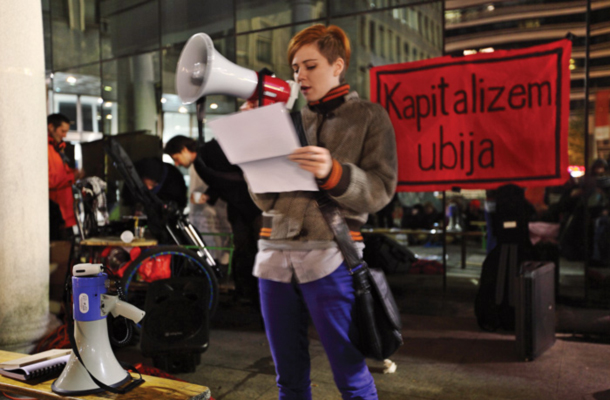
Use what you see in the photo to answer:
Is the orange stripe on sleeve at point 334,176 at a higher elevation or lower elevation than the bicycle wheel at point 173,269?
higher

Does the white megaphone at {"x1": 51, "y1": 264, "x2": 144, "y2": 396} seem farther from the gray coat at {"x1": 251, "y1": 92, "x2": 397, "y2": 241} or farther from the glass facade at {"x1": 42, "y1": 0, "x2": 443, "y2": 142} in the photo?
the glass facade at {"x1": 42, "y1": 0, "x2": 443, "y2": 142}

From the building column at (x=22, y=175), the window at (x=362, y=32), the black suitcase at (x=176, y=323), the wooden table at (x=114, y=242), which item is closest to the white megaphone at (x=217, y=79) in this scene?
the black suitcase at (x=176, y=323)

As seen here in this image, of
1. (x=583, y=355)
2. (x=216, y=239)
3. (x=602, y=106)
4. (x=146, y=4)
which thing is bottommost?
(x=583, y=355)

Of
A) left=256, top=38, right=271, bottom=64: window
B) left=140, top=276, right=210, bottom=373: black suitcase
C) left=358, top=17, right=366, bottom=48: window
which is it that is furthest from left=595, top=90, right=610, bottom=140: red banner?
left=140, top=276, right=210, bottom=373: black suitcase

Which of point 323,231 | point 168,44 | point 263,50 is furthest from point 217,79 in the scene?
point 168,44

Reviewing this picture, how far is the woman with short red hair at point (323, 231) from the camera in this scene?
73.7 inches

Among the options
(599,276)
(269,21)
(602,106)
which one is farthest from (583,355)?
(269,21)

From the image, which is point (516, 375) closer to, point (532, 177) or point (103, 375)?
point (532, 177)

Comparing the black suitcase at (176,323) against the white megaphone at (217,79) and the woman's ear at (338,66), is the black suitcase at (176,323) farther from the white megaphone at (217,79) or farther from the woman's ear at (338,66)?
the woman's ear at (338,66)

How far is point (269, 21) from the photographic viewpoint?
6.98 meters

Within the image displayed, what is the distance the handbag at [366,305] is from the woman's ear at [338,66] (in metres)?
0.45

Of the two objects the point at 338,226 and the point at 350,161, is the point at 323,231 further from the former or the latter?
the point at 350,161

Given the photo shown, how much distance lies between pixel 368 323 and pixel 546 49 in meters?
4.10

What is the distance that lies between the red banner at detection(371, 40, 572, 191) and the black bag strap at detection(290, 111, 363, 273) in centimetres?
354
